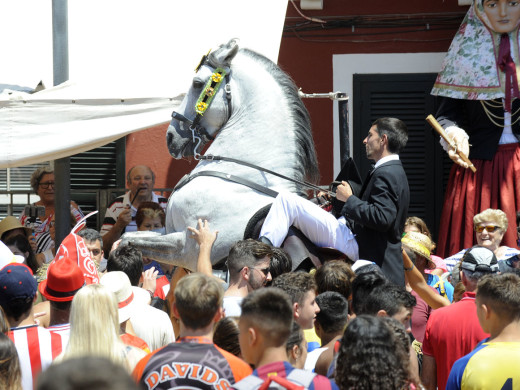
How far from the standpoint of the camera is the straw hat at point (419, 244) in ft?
22.7

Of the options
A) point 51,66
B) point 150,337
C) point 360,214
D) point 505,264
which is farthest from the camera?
point 51,66

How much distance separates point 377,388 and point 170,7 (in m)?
5.99

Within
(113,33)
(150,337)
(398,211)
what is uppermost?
(113,33)

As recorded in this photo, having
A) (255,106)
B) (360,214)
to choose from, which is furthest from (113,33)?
(360,214)

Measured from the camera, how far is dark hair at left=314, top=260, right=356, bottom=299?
5105 millimetres

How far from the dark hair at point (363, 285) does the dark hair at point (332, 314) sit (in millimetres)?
73

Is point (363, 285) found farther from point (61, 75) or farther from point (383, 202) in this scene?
point (61, 75)

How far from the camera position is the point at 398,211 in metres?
6.36

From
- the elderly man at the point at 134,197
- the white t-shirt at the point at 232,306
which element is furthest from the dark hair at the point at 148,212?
the white t-shirt at the point at 232,306

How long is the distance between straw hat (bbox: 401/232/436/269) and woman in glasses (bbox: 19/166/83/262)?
3.35 metres

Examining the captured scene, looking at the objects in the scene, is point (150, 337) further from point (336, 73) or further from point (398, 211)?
point (336, 73)

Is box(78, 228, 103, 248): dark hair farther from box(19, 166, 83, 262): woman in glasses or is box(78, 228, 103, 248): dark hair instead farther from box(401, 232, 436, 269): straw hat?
box(401, 232, 436, 269): straw hat

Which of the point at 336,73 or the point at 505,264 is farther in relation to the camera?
the point at 336,73

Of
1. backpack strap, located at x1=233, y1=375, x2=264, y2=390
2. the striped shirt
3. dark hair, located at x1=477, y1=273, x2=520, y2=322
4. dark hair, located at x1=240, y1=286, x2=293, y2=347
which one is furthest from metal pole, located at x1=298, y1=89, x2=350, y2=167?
backpack strap, located at x1=233, y1=375, x2=264, y2=390
